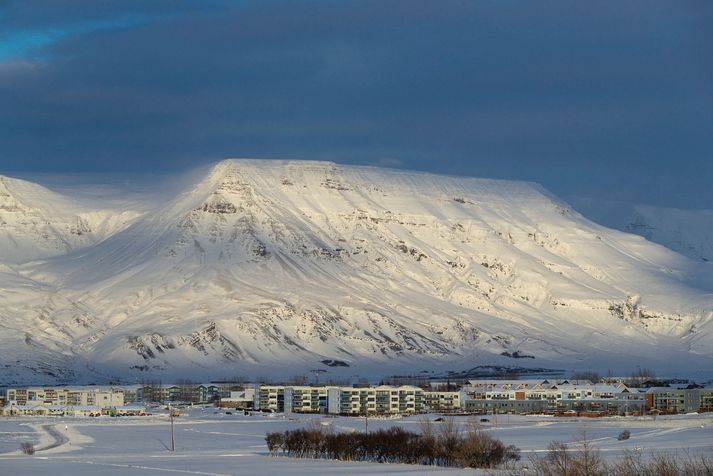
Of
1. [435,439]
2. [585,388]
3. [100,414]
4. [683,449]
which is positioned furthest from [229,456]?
[585,388]

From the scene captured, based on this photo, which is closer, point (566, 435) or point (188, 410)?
point (566, 435)

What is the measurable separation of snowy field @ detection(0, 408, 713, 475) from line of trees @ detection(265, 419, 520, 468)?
7.86 ft

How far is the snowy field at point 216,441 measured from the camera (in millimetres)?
83688

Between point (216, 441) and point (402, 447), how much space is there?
2871 centimetres

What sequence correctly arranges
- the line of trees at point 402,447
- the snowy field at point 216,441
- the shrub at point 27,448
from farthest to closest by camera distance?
the shrub at point 27,448 → the line of trees at point 402,447 → the snowy field at point 216,441

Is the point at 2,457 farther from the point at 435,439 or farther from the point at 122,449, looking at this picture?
the point at 435,439

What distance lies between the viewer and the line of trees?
279 feet

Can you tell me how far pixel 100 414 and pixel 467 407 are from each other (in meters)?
45.7

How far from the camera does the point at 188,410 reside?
194250 millimetres

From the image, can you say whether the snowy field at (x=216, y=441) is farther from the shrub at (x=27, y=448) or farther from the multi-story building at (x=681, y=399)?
the multi-story building at (x=681, y=399)

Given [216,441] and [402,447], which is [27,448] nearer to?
[216,441]

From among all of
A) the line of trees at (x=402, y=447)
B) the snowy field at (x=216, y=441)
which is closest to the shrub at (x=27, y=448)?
the snowy field at (x=216, y=441)

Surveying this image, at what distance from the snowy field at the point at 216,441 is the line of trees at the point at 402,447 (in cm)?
240

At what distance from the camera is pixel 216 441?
383ft
